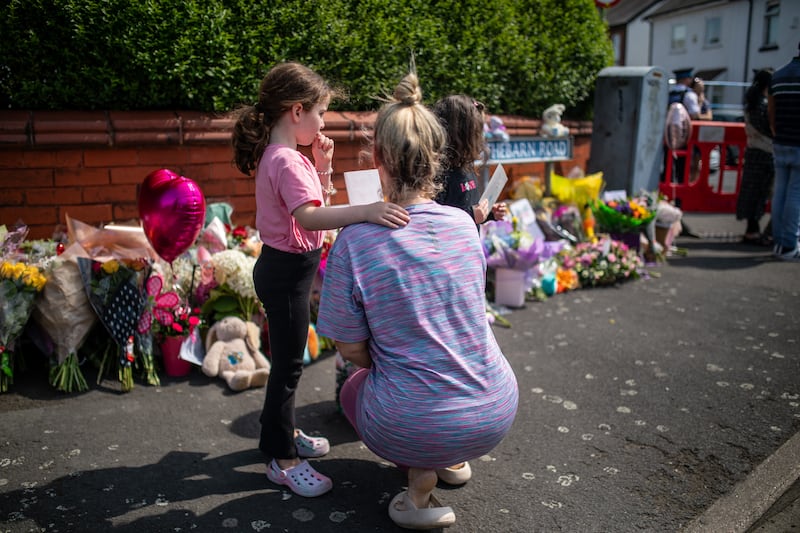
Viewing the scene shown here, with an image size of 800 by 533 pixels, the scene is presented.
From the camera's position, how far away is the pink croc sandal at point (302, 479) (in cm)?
271

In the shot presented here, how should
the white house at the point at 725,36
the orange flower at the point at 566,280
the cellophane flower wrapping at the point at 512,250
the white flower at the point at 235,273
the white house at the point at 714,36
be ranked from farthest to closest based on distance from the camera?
the white house at the point at 714,36, the white house at the point at 725,36, the orange flower at the point at 566,280, the cellophane flower wrapping at the point at 512,250, the white flower at the point at 235,273

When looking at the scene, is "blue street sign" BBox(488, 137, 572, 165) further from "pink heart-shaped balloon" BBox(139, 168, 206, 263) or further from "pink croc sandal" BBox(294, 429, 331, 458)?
"pink croc sandal" BBox(294, 429, 331, 458)

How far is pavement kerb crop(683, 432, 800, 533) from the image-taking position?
8.50 feet

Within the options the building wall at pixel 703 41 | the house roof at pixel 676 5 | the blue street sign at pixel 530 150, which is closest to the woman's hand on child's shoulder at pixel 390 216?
the blue street sign at pixel 530 150

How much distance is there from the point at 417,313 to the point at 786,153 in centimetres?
591

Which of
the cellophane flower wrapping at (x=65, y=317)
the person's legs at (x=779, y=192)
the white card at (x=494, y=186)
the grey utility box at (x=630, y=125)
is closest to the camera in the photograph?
the white card at (x=494, y=186)

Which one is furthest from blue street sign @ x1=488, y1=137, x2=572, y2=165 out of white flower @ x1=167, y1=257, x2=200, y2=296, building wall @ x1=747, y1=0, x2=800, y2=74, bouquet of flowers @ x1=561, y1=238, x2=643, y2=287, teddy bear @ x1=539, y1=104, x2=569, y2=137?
building wall @ x1=747, y1=0, x2=800, y2=74

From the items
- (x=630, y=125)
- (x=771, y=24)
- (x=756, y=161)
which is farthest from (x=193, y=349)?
(x=771, y=24)

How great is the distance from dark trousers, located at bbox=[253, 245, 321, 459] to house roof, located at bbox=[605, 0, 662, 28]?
39.3 m

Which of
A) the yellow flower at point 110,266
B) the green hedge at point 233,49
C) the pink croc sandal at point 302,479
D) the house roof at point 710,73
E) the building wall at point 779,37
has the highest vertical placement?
the building wall at point 779,37

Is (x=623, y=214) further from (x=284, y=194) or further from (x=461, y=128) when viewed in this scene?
(x=284, y=194)

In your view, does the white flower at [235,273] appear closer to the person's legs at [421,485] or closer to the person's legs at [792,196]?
the person's legs at [421,485]

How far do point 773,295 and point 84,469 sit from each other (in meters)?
5.37

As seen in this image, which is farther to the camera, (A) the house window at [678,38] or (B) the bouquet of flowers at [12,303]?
(A) the house window at [678,38]
